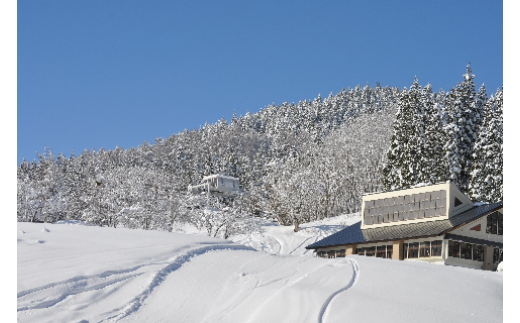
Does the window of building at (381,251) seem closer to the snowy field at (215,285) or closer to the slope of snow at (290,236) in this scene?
the slope of snow at (290,236)

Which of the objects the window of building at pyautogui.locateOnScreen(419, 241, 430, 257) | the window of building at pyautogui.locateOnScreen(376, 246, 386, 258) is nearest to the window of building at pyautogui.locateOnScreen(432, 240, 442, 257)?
the window of building at pyautogui.locateOnScreen(419, 241, 430, 257)

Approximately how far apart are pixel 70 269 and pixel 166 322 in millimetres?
4457

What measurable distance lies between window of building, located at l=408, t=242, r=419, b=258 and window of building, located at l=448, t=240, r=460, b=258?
2.05m

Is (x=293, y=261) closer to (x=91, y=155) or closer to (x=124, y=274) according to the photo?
(x=124, y=274)

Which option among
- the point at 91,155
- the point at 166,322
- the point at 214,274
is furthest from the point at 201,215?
the point at 91,155

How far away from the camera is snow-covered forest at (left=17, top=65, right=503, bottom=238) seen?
48122 millimetres

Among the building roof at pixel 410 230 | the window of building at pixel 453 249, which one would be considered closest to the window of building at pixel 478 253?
the window of building at pixel 453 249

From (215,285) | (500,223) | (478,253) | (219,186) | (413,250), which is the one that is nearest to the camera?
(215,285)

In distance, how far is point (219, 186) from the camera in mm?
71250

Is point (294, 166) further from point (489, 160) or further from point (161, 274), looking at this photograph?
point (161, 274)

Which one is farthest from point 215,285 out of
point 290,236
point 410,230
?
point 290,236

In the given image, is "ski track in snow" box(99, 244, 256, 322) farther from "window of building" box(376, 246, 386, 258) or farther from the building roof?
"window of building" box(376, 246, 386, 258)

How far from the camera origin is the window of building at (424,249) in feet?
105

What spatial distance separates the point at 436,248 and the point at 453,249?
106 cm
